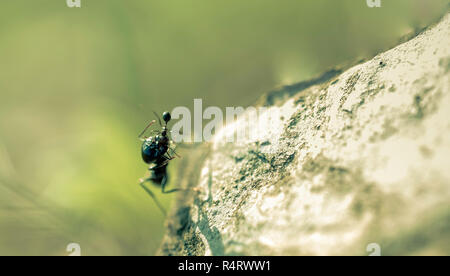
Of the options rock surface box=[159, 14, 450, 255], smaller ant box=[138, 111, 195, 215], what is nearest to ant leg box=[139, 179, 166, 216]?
smaller ant box=[138, 111, 195, 215]

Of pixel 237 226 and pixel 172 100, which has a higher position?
pixel 172 100

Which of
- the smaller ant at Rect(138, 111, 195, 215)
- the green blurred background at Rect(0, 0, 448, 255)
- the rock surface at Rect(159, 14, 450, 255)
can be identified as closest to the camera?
the rock surface at Rect(159, 14, 450, 255)

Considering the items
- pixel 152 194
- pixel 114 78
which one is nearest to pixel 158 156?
pixel 152 194

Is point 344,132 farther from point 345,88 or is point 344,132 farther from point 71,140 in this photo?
point 71,140

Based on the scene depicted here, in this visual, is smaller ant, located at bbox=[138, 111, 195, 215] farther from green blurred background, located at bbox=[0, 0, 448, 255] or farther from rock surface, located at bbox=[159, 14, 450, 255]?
rock surface, located at bbox=[159, 14, 450, 255]

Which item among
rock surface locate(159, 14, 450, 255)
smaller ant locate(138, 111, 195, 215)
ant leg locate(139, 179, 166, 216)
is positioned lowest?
rock surface locate(159, 14, 450, 255)
